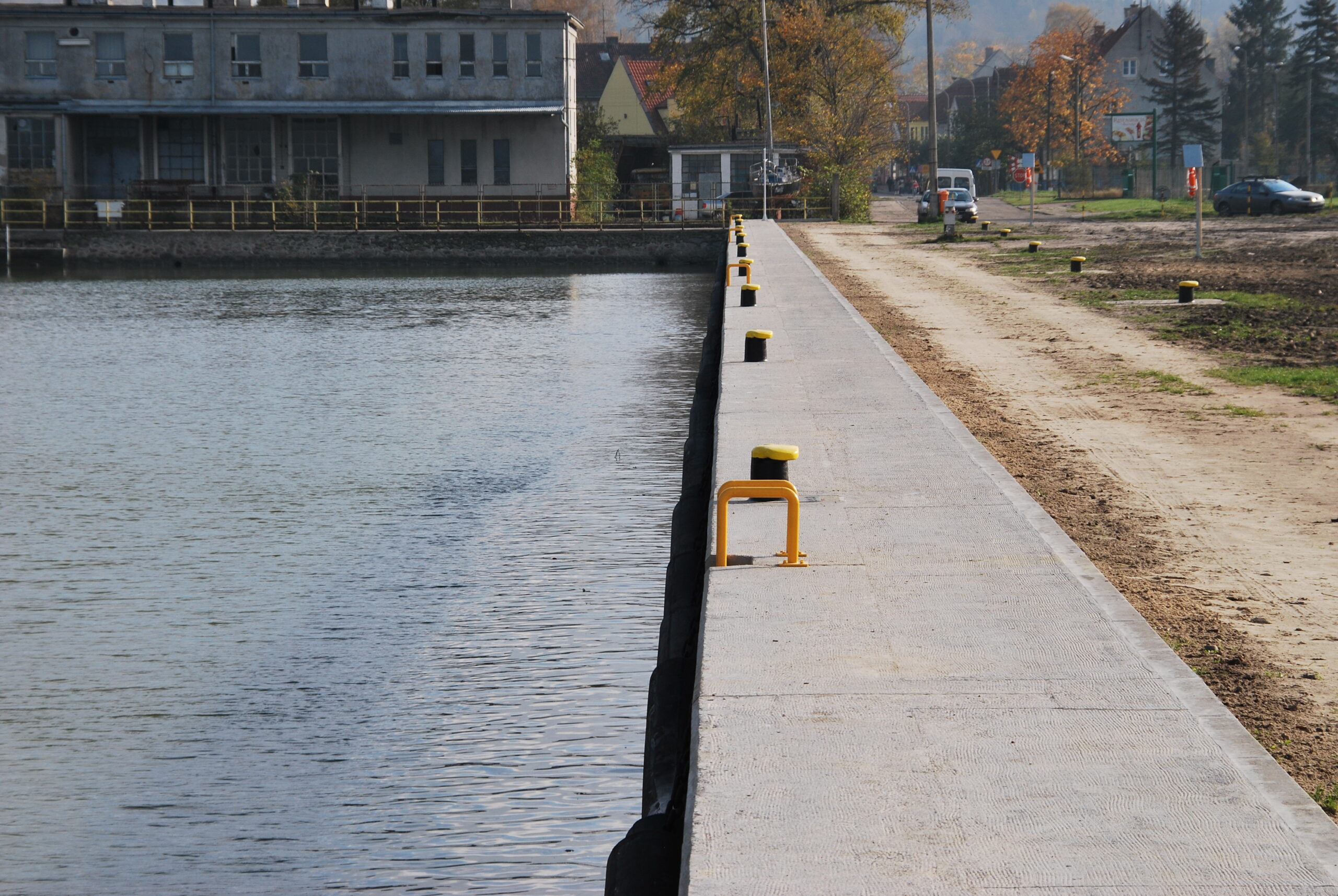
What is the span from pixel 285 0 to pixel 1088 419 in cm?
5340

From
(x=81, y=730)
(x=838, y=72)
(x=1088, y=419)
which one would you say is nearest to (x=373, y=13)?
(x=838, y=72)

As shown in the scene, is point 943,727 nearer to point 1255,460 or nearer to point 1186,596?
point 1186,596

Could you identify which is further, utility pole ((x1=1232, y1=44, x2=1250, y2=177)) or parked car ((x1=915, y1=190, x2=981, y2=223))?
utility pole ((x1=1232, y1=44, x2=1250, y2=177))

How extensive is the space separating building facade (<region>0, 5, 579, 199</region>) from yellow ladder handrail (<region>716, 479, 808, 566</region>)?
164 ft

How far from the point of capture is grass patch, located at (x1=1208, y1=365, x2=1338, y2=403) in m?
14.1

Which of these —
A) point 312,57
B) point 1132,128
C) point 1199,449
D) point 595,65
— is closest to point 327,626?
point 1199,449

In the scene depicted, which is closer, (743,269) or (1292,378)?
(1292,378)

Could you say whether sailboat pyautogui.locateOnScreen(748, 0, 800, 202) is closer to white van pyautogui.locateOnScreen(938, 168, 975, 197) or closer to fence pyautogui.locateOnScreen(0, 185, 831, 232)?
fence pyautogui.locateOnScreen(0, 185, 831, 232)

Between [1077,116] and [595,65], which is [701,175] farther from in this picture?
[595,65]

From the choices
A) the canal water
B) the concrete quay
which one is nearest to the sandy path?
the concrete quay

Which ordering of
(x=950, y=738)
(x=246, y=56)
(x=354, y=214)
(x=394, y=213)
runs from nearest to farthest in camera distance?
(x=950, y=738) → (x=354, y=214) → (x=394, y=213) → (x=246, y=56)

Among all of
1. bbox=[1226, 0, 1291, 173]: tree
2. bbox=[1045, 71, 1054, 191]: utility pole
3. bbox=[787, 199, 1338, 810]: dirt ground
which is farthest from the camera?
bbox=[1226, 0, 1291, 173]: tree

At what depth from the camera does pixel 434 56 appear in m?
56.7

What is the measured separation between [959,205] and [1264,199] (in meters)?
10.9
